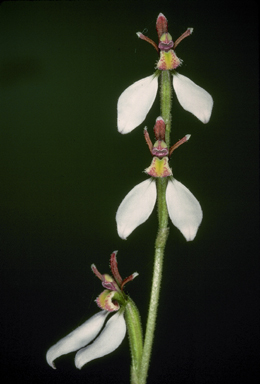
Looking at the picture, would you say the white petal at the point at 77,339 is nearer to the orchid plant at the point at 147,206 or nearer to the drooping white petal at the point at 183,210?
the orchid plant at the point at 147,206

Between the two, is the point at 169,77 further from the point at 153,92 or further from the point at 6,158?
the point at 6,158

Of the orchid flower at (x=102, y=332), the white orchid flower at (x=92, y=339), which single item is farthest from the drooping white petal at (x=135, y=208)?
the white orchid flower at (x=92, y=339)

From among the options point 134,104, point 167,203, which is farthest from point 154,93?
point 167,203

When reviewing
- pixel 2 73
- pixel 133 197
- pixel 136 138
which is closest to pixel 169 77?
pixel 133 197

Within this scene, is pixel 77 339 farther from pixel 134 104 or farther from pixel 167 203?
pixel 134 104

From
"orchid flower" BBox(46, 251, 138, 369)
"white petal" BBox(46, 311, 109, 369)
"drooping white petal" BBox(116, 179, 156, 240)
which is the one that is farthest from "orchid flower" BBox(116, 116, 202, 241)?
"white petal" BBox(46, 311, 109, 369)

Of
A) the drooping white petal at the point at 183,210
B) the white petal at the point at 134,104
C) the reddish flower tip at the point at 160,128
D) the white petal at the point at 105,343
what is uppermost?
the white petal at the point at 134,104

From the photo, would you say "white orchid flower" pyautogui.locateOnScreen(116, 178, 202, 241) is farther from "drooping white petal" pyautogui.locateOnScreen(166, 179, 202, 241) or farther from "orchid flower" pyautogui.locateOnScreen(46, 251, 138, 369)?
"orchid flower" pyautogui.locateOnScreen(46, 251, 138, 369)
